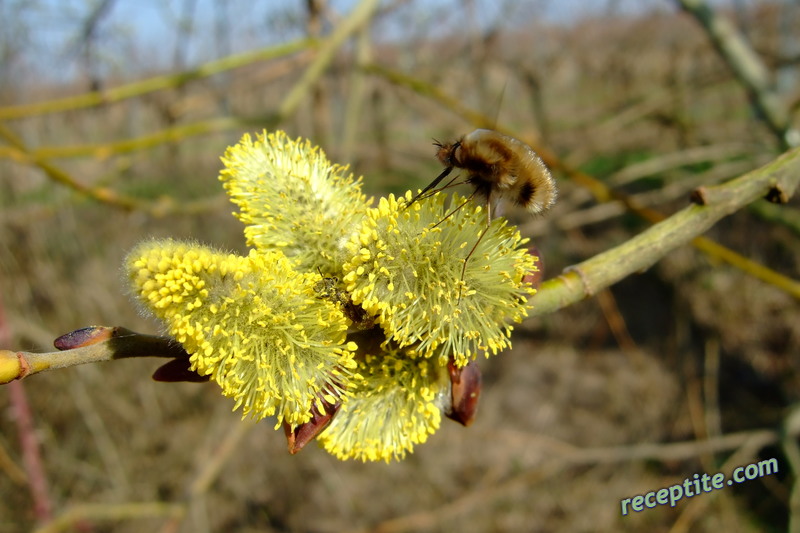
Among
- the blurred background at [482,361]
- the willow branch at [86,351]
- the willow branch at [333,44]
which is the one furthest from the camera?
the blurred background at [482,361]

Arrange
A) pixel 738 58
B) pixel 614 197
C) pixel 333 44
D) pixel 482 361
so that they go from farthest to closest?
pixel 482 361
pixel 333 44
pixel 738 58
pixel 614 197

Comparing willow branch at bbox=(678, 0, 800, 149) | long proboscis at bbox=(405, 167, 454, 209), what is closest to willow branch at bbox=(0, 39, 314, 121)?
willow branch at bbox=(678, 0, 800, 149)

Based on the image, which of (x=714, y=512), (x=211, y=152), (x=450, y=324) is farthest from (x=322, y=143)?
(x=211, y=152)

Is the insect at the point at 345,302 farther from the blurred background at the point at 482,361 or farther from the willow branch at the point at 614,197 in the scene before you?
the blurred background at the point at 482,361

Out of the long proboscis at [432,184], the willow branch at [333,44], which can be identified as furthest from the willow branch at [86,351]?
the willow branch at [333,44]

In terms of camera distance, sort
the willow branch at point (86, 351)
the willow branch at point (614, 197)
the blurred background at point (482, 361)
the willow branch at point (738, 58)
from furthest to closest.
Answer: the blurred background at point (482, 361), the willow branch at point (738, 58), the willow branch at point (614, 197), the willow branch at point (86, 351)

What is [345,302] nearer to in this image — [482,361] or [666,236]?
[666,236]

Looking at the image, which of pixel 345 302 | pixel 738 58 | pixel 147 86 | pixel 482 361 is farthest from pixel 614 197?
pixel 482 361

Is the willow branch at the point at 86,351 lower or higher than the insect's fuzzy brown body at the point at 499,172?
lower
